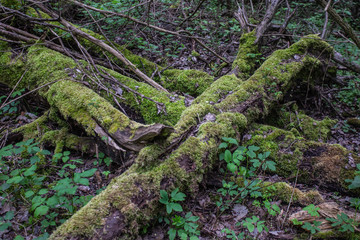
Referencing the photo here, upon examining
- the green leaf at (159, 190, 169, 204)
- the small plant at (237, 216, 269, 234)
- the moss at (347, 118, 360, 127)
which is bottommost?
the moss at (347, 118, 360, 127)

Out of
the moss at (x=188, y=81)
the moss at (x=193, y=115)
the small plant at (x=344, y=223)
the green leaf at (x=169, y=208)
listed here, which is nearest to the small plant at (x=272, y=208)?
the small plant at (x=344, y=223)

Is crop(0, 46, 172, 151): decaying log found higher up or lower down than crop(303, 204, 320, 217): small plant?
higher up

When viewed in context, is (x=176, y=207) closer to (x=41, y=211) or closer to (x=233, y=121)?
(x=41, y=211)

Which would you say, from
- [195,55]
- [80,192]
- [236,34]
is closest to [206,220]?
[80,192]

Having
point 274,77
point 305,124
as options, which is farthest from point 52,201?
point 305,124

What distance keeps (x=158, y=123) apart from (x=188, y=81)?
2.81m

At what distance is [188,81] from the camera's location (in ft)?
16.4

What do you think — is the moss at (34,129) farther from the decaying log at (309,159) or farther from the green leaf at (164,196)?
the decaying log at (309,159)

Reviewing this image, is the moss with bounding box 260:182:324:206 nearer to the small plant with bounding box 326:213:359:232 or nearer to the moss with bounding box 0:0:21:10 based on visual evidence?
the small plant with bounding box 326:213:359:232

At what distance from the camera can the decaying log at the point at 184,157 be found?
2.13 m

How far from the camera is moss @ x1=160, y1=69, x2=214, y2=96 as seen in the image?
4915mm

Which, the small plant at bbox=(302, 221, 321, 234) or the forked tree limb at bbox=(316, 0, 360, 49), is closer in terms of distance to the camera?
the small plant at bbox=(302, 221, 321, 234)

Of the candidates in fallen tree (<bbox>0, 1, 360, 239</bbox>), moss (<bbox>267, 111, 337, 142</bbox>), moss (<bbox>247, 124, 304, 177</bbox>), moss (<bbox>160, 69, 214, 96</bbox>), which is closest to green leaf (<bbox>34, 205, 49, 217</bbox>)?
fallen tree (<bbox>0, 1, 360, 239</bbox>)

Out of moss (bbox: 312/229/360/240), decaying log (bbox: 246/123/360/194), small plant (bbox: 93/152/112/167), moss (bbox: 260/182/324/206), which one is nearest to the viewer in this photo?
moss (bbox: 312/229/360/240)
